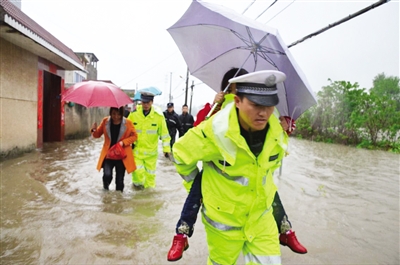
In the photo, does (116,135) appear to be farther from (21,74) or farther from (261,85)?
(21,74)

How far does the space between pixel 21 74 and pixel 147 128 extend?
5.09 metres

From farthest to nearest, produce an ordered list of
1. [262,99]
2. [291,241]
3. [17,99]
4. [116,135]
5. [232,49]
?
[17,99], [116,135], [232,49], [291,241], [262,99]

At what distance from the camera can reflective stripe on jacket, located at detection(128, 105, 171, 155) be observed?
5000 millimetres

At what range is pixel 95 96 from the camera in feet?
13.5

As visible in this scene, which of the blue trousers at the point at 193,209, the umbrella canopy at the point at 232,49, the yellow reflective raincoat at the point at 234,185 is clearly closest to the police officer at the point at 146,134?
the umbrella canopy at the point at 232,49

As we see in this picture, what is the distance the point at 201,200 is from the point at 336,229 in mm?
2930

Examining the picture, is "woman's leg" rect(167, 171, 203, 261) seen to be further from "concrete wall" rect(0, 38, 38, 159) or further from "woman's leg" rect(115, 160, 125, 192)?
"concrete wall" rect(0, 38, 38, 159)

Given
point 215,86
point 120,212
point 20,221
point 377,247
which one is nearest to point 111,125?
point 120,212

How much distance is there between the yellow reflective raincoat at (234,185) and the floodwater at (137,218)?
1.30 meters

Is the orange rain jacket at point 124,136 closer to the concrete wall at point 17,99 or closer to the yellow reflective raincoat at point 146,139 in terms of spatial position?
the yellow reflective raincoat at point 146,139

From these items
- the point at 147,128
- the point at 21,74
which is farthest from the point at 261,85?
the point at 21,74

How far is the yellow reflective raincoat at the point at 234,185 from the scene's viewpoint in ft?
5.94

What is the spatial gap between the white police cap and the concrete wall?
7178 millimetres

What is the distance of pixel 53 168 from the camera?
6914 mm
